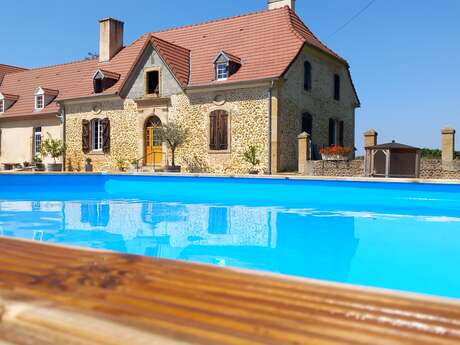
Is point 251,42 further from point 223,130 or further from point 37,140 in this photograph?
point 37,140

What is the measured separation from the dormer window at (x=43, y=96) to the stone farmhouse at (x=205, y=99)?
66mm

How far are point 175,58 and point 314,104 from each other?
24.7 ft

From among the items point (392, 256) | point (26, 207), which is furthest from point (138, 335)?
point (26, 207)

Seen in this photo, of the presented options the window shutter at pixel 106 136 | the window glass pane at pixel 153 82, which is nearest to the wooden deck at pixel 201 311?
the window glass pane at pixel 153 82

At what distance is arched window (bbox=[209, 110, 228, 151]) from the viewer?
2144cm

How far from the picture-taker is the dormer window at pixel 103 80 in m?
25.0

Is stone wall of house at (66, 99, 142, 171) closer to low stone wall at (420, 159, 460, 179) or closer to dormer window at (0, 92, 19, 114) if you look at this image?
dormer window at (0, 92, 19, 114)

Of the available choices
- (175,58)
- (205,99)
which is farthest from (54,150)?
(205,99)

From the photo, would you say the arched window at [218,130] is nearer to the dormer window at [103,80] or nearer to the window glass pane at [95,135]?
the dormer window at [103,80]

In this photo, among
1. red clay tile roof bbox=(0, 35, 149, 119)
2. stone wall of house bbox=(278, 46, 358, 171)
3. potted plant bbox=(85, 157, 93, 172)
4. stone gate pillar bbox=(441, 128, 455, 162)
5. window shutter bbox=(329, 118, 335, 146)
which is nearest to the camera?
stone gate pillar bbox=(441, 128, 455, 162)

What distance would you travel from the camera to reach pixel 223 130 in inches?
846

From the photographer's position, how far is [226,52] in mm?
21906

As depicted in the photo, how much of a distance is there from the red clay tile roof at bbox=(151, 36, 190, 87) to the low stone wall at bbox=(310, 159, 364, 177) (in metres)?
8.15

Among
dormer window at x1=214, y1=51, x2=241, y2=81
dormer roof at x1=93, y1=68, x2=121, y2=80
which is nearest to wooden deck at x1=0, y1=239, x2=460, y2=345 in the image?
dormer window at x1=214, y1=51, x2=241, y2=81
